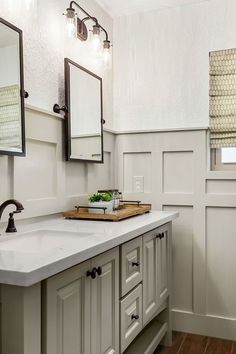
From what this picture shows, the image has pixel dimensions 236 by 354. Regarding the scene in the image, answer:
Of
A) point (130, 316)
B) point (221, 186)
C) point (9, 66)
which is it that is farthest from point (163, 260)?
point (9, 66)

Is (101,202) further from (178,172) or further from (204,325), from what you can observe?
(204,325)

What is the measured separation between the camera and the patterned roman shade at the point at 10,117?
1.55 metres

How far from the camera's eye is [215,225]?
7.97ft

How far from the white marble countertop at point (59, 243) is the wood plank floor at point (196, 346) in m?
0.88

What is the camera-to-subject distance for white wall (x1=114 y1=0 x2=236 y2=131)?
2.47m

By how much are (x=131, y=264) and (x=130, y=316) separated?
24cm

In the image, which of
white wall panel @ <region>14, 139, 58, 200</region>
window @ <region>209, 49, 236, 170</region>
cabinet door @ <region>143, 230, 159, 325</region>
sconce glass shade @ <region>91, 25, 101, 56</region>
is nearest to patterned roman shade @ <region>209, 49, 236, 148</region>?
window @ <region>209, 49, 236, 170</region>

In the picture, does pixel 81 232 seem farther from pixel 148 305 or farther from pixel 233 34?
pixel 233 34

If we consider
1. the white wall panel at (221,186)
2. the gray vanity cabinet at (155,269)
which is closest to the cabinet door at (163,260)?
the gray vanity cabinet at (155,269)

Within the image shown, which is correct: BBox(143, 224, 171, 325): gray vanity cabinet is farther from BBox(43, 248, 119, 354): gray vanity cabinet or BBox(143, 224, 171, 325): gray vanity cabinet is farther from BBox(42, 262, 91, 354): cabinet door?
BBox(42, 262, 91, 354): cabinet door

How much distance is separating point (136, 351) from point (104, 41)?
75.9 inches

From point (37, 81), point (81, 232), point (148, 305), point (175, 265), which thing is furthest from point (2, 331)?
point (175, 265)

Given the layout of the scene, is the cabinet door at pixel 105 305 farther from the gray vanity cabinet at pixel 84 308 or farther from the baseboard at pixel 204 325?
the baseboard at pixel 204 325

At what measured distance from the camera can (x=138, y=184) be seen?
263 centimetres
